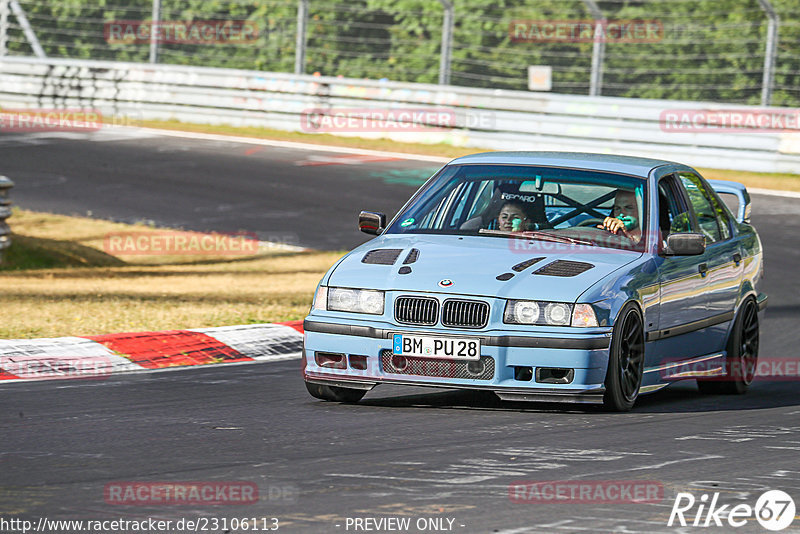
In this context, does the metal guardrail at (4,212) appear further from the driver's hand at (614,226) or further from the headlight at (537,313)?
the headlight at (537,313)

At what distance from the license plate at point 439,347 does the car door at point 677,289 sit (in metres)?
1.30

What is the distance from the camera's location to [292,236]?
16859 mm

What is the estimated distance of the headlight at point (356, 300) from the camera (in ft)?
24.6

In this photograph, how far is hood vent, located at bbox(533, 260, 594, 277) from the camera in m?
7.52

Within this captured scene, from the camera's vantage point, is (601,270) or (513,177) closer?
(601,270)

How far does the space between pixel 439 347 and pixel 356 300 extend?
22.0 inches

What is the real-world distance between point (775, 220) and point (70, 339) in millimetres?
11265

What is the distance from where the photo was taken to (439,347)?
7.34 m

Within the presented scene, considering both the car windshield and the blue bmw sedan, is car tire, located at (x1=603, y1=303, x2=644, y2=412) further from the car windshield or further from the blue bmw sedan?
Result: the car windshield

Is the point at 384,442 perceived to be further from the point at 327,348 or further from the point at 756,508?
the point at 756,508

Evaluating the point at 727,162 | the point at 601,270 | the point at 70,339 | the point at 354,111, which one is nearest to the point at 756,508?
the point at 601,270

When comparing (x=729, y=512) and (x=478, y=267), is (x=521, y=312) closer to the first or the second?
(x=478, y=267)

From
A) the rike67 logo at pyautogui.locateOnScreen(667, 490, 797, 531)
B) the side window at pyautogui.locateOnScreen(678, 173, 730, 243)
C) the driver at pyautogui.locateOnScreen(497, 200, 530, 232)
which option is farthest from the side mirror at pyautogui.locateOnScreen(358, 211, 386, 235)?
the rike67 logo at pyautogui.locateOnScreen(667, 490, 797, 531)

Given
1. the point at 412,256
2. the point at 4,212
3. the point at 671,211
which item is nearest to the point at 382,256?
the point at 412,256
